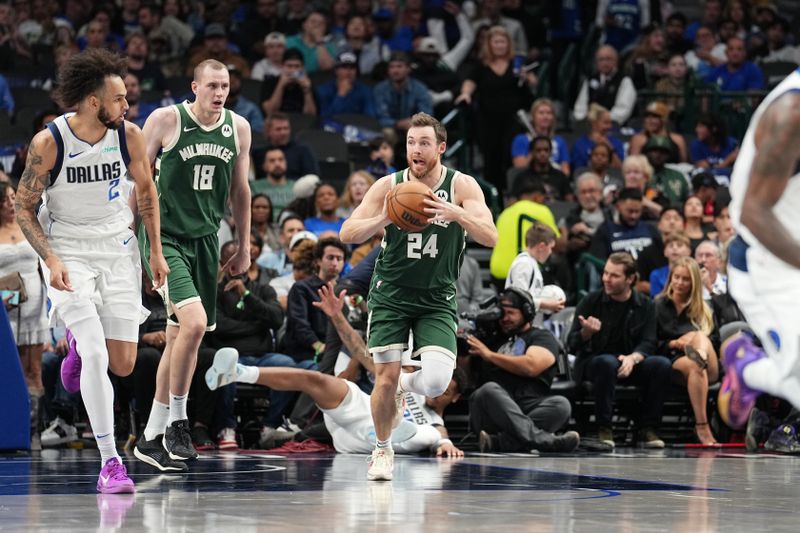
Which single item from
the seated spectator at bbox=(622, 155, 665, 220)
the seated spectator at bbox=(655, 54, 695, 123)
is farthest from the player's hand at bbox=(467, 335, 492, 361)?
the seated spectator at bbox=(655, 54, 695, 123)

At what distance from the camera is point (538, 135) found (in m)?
15.5

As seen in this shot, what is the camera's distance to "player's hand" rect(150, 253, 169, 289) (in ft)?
24.6

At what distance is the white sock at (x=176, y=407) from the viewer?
8.29 meters

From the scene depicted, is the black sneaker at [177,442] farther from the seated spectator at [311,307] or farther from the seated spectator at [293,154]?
the seated spectator at [293,154]

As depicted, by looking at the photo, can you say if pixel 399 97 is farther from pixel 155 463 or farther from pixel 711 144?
pixel 155 463

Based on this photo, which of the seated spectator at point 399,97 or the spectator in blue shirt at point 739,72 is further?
the spectator in blue shirt at point 739,72

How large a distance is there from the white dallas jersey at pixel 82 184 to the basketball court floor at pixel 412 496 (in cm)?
140

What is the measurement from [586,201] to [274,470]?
6.69m

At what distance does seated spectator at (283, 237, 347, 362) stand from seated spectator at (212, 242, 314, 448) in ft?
0.53

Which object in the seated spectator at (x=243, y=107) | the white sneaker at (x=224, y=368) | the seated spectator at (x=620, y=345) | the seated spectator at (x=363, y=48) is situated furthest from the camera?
the seated spectator at (x=363, y=48)

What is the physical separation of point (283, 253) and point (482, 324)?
2.45 meters

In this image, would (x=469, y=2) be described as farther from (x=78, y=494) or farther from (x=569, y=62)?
(x=78, y=494)

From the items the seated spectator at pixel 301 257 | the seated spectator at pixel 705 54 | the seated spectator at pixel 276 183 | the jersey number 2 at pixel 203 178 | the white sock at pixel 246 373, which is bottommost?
the white sock at pixel 246 373

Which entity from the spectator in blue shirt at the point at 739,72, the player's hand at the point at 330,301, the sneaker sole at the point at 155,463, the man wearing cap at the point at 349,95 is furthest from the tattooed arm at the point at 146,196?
the spectator in blue shirt at the point at 739,72
